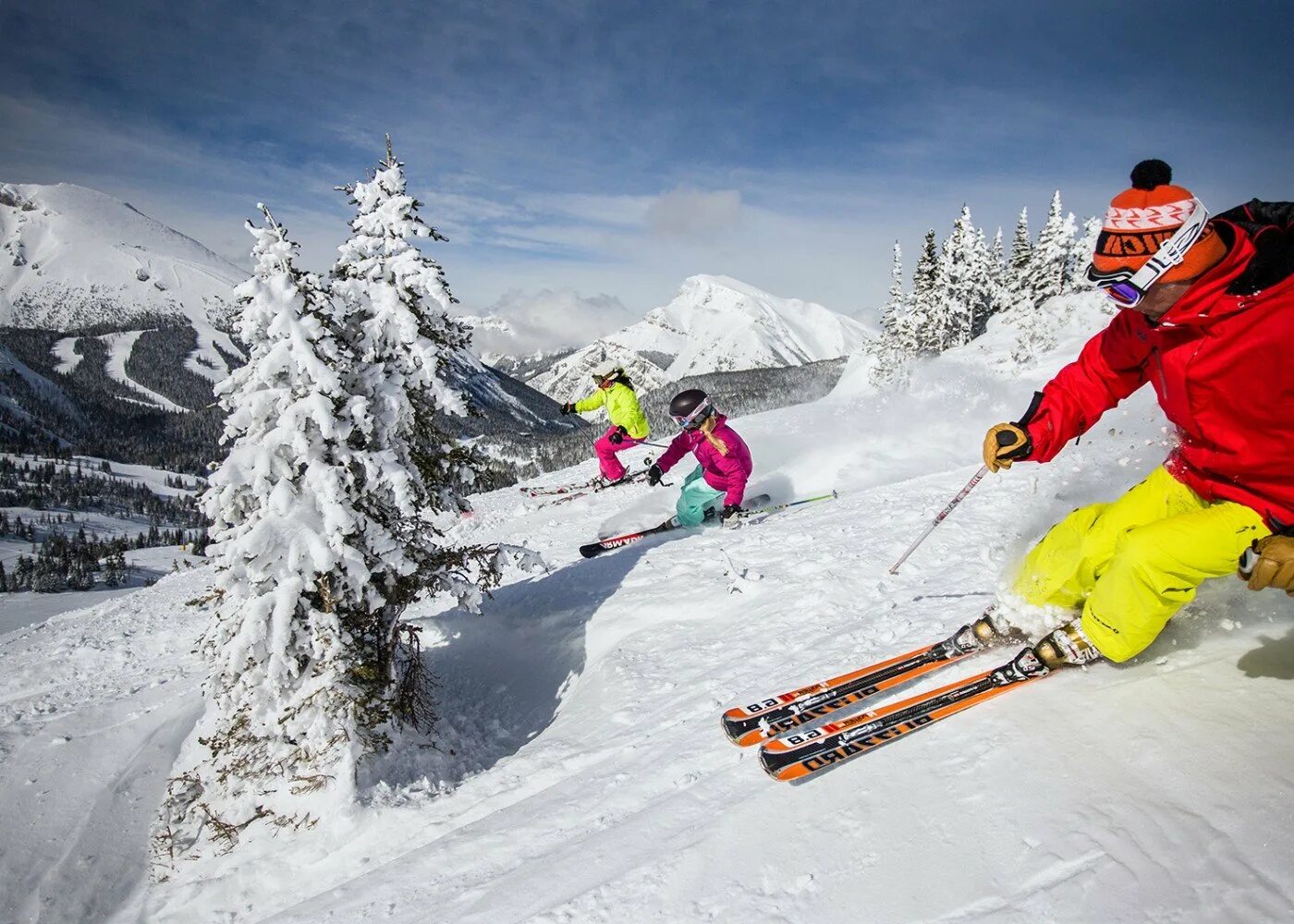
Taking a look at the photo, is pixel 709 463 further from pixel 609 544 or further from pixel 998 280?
pixel 998 280

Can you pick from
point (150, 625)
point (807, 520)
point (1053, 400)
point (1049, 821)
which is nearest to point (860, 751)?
point (1049, 821)

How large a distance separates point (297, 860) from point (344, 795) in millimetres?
532

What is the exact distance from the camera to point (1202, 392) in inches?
134

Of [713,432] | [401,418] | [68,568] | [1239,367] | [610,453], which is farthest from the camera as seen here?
[68,568]

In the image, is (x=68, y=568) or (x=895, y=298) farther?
(x=68, y=568)

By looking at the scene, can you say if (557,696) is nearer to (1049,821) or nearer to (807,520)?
(807,520)

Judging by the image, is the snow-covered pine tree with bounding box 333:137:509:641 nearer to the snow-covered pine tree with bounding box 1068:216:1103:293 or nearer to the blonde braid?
Result: the blonde braid

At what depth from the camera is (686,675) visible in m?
5.66

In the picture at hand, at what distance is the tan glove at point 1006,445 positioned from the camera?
4.32 metres

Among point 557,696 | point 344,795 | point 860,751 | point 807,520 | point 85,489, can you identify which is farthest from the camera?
point 85,489

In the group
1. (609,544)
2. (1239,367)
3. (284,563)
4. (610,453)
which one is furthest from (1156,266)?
(610,453)

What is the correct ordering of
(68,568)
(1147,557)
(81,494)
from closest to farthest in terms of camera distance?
(1147,557) → (68,568) → (81,494)

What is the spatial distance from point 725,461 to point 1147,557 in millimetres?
7430

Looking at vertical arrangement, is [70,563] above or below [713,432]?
below
